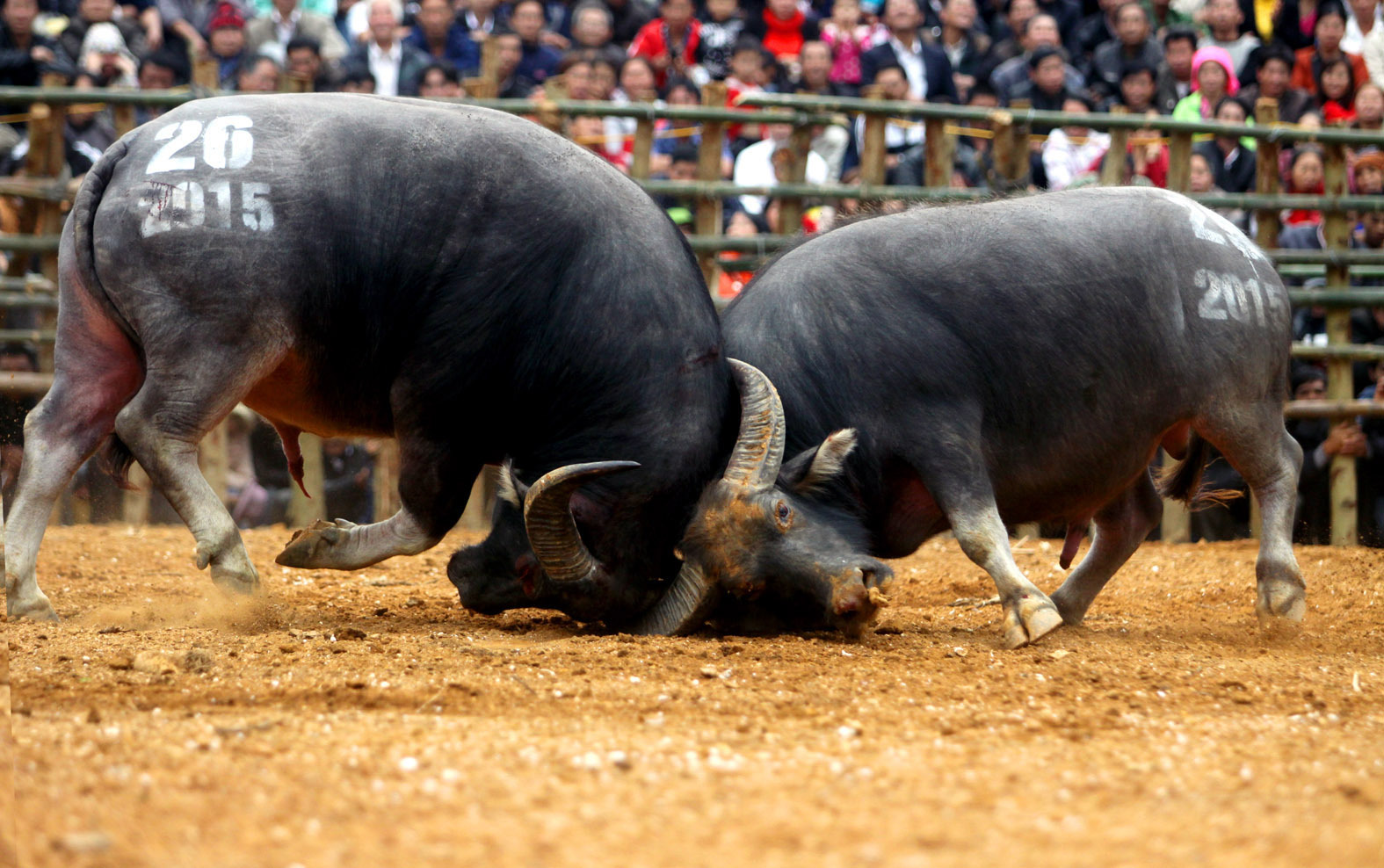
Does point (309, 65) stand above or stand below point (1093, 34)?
below

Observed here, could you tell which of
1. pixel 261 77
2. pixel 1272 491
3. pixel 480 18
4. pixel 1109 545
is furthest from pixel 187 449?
pixel 480 18

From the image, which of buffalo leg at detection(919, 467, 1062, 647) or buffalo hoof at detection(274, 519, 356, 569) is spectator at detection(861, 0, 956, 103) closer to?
buffalo leg at detection(919, 467, 1062, 647)

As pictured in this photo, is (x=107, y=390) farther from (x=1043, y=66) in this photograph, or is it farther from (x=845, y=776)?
(x=1043, y=66)

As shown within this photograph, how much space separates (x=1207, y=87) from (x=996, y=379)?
20.5ft

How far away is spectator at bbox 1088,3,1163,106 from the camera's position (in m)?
10.1

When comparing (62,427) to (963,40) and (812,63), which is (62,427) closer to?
(812,63)

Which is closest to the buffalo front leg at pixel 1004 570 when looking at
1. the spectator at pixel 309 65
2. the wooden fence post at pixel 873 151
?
the wooden fence post at pixel 873 151

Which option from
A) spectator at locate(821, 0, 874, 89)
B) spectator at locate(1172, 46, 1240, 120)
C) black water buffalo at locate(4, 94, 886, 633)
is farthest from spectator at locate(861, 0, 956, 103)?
black water buffalo at locate(4, 94, 886, 633)

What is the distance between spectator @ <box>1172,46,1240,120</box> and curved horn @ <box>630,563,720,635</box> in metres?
6.82

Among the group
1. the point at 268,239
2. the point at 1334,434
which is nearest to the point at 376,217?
the point at 268,239

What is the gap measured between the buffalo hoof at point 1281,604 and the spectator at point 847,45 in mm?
6275

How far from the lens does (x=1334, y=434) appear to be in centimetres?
803

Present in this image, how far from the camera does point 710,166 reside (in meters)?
8.09

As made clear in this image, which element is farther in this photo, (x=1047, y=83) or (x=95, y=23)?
(x=1047, y=83)
